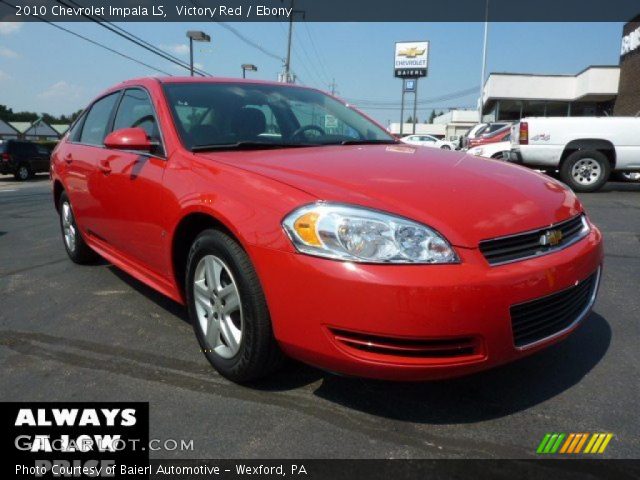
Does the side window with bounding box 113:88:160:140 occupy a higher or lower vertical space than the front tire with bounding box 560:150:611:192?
higher

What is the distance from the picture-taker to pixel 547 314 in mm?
2092

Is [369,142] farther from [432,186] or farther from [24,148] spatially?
[24,148]

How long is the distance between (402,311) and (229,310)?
91cm

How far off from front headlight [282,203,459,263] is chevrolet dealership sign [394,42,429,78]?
5588 centimetres

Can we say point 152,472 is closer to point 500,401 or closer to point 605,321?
point 500,401

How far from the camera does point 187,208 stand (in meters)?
2.52

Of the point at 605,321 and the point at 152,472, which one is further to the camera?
the point at 605,321

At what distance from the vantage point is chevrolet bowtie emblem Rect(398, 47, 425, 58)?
2115 inches

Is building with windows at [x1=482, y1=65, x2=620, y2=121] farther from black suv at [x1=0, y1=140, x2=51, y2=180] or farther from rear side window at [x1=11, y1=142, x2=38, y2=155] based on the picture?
rear side window at [x1=11, y1=142, x2=38, y2=155]

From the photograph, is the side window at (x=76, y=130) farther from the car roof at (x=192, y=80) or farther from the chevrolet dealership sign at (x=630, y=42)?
the chevrolet dealership sign at (x=630, y=42)

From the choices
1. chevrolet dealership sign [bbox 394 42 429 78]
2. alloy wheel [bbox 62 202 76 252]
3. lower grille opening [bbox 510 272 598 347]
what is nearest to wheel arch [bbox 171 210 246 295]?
lower grille opening [bbox 510 272 598 347]

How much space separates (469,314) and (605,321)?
6.06ft

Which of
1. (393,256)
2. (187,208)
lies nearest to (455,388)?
(393,256)

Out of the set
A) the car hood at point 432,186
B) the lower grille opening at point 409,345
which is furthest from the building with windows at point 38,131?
the lower grille opening at point 409,345
